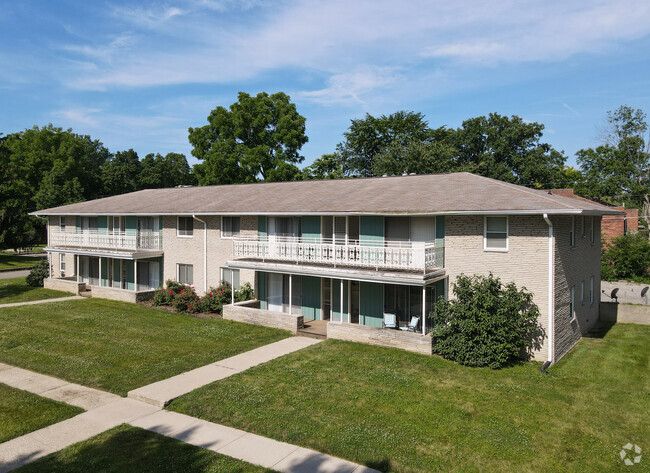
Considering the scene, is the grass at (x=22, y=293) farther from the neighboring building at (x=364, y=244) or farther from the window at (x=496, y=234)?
the window at (x=496, y=234)

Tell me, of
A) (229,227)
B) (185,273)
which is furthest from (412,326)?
(185,273)

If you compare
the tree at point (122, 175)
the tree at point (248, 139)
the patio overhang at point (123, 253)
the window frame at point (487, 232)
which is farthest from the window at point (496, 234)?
the tree at point (122, 175)

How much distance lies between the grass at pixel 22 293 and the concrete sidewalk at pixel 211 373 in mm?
16469

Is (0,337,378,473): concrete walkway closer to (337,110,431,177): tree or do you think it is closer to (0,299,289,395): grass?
(0,299,289,395): grass

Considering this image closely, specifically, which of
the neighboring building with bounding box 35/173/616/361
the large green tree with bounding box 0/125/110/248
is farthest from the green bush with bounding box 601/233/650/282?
the large green tree with bounding box 0/125/110/248

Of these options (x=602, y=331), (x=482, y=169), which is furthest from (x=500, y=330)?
(x=482, y=169)

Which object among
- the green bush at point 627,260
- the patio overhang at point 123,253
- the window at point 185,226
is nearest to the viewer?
the window at point 185,226

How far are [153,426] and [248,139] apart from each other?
44778 millimetres

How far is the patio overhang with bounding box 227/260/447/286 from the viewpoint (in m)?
14.7

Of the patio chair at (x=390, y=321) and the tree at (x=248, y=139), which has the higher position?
the tree at (x=248, y=139)

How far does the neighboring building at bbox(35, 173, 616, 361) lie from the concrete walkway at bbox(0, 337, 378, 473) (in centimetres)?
603

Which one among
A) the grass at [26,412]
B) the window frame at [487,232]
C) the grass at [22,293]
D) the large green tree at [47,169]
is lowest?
the grass at [26,412]

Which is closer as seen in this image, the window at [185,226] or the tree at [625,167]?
the window at [185,226]

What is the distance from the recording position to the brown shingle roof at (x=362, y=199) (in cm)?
1482
